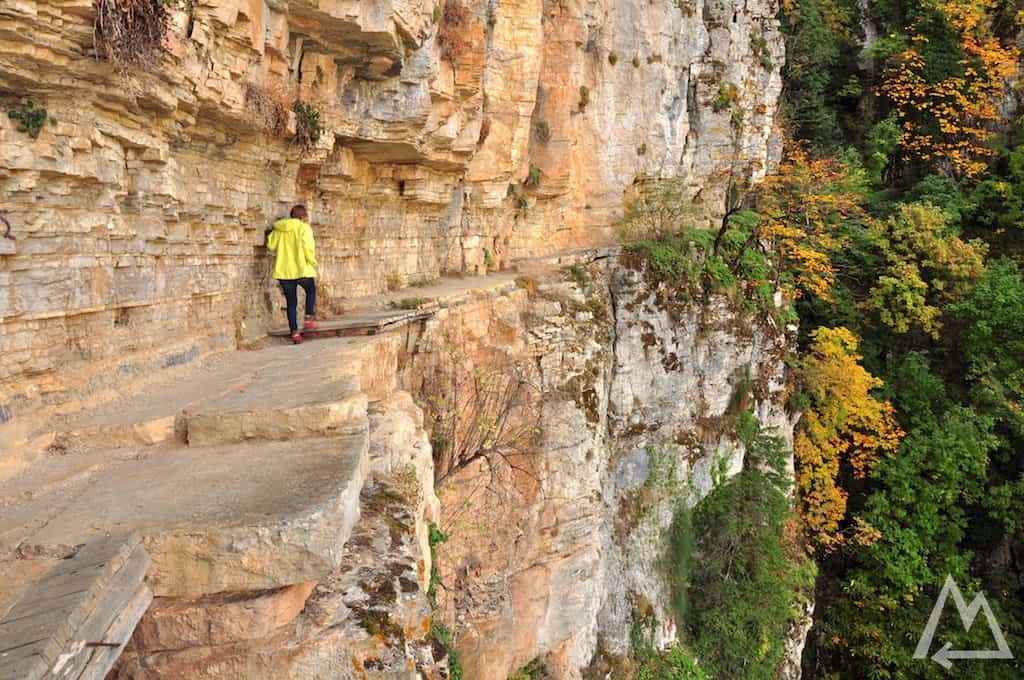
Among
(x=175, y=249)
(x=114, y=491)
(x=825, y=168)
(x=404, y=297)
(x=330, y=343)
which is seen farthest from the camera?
(x=825, y=168)

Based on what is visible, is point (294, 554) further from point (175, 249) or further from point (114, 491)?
point (175, 249)

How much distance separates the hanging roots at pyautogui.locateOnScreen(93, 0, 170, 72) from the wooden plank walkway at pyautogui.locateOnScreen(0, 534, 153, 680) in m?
2.88

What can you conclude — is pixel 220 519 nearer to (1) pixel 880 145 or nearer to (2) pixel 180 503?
(2) pixel 180 503

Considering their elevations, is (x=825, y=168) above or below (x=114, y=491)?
above

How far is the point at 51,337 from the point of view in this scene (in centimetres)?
379

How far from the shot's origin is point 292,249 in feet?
21.1

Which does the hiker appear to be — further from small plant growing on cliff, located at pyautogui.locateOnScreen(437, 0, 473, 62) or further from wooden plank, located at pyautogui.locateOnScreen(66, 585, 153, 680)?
wooden plank, located at pyautogui.locateOnScreen(66, 585, 153, 680)

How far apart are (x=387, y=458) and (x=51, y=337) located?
85.5 inches

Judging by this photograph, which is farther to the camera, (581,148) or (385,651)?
(581,148)

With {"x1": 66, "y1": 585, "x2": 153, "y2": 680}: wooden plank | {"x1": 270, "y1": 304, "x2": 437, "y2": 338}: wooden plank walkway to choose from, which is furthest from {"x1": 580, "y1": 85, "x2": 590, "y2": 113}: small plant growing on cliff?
{"x1": 66, "y1": 585, "x2": 153, "y2": 680}: wooden plank

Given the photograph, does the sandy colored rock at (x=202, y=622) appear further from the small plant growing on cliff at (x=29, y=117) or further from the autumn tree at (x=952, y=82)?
the autumn tree at (x=952, y=82)

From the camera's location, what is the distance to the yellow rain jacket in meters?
6.42

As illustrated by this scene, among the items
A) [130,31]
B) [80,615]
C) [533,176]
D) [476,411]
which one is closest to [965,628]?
[476,411]

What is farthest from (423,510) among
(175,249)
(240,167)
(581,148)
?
(581,148)
